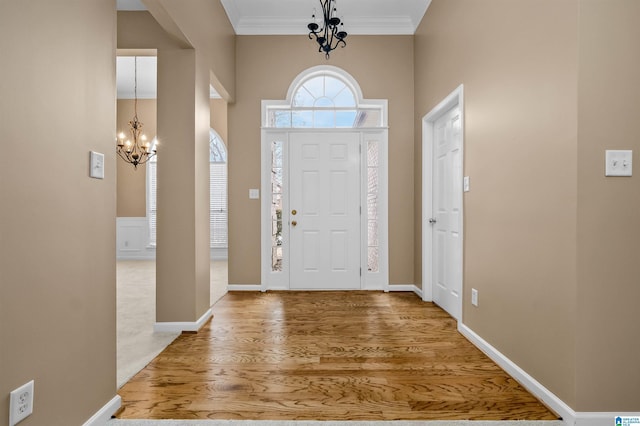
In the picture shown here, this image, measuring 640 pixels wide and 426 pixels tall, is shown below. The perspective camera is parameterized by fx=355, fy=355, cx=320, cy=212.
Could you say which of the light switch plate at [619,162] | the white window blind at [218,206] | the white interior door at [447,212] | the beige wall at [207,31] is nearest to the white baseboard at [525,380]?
the white interior door at [447,212]

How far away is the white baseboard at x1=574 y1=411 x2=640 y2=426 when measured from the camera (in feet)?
5.51

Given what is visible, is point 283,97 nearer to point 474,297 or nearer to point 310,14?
point 310,14

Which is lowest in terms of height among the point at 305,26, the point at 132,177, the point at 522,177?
the point at 522,177

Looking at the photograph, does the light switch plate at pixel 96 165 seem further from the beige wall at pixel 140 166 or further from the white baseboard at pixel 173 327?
the beige wall at pixel 140 166

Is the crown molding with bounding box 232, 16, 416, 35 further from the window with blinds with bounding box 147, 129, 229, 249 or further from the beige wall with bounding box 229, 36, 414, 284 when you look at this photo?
the window with blinds with bounding box 147, 129, 229, 249

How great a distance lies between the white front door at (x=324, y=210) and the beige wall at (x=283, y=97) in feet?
1.45

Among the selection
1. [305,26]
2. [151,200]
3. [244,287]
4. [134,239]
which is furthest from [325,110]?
[134,239]

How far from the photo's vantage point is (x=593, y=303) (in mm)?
1688

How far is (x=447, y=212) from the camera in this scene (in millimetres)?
3586

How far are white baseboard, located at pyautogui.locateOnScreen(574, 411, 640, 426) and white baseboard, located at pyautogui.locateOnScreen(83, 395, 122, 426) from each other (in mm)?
2266

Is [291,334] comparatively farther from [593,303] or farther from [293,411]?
[593,303]

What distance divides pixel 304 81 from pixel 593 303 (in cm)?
385

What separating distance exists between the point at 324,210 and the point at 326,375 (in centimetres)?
252

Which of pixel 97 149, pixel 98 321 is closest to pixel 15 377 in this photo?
pixel 98 321
